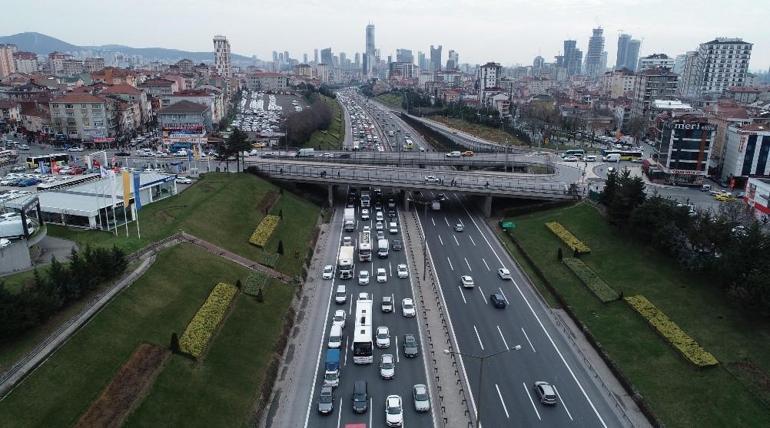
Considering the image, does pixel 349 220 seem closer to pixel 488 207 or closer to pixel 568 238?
pixel 488 207

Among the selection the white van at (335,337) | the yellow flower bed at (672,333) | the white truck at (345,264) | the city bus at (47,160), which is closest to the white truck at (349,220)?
the white truck at (345,264)

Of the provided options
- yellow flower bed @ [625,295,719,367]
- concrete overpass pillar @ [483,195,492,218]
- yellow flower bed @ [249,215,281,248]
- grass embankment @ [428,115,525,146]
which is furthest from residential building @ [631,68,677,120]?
yellow flower bed @ [249,215,281,248]

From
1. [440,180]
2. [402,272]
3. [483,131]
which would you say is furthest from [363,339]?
[483,131]

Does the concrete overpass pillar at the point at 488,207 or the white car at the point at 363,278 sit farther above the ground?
the concrete overpass pillar at the point at 488,207

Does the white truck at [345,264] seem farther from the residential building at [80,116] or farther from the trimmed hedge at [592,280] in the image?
the residential building at [80,116]

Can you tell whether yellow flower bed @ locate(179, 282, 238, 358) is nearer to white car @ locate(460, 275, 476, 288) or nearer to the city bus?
white car @ locate(460, 275, 476, 288)

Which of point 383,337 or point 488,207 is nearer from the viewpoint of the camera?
point 383,337
